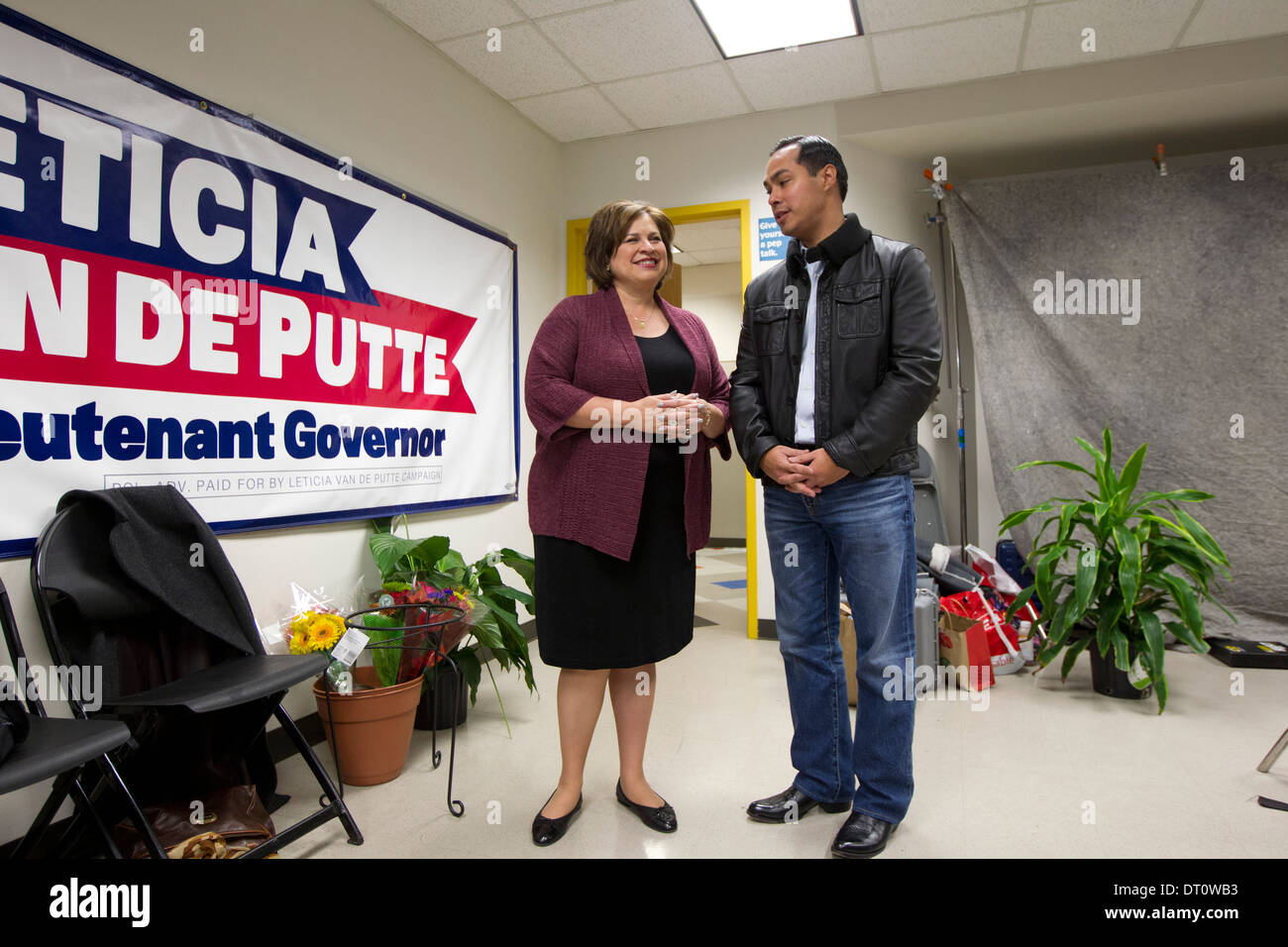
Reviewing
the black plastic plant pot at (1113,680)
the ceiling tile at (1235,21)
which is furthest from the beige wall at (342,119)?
the ceiling tile at (1235,21)

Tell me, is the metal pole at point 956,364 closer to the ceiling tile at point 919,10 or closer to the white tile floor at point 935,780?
the ceiling tile at point 919,10

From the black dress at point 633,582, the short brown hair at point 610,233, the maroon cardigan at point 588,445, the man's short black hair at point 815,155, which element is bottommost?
the black dress at point 633,582

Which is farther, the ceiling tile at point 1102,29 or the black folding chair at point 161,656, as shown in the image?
the ceiling tile at point 1102,29

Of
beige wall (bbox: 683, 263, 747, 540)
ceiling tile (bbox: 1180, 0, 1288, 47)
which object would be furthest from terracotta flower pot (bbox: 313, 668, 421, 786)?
beige wall (bbox: 683, 263, 747, 540)

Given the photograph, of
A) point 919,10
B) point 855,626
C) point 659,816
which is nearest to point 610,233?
point 855,626

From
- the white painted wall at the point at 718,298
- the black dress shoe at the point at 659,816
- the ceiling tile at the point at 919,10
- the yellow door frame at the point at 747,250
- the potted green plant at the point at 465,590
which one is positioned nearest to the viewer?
the black dress shoe at the point at 659,816

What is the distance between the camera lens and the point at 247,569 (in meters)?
2.17

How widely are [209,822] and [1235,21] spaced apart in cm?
429

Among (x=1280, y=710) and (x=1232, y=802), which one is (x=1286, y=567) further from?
(x=1232, y=802)

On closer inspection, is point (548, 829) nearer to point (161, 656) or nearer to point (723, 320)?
point (161, 656)

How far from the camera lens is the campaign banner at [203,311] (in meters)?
1.67

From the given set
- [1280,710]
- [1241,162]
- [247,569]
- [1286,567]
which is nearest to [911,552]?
[247,569]

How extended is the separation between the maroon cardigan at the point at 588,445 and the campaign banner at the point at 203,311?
3.18 feet
